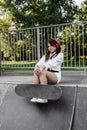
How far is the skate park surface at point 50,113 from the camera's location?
4.37 metres

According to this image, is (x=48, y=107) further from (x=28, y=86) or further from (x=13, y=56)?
(x=13, y=56)

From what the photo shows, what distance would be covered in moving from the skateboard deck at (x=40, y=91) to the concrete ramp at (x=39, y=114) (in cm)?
21

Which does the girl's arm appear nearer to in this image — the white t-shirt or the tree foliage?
the white t-shirt

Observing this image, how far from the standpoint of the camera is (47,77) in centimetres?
481

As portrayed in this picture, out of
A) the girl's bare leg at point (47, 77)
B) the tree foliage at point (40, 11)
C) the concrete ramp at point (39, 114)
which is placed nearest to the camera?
the concrete ramp at point (39, 114)

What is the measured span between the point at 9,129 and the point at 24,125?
0.25 metres

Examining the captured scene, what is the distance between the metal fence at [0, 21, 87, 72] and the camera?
7492 mm

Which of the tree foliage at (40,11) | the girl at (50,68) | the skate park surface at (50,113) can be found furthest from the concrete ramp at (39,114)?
the tree foliage at (40,11)

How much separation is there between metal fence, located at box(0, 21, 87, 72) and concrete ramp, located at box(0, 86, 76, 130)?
2.69 m

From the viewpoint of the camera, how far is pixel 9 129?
454 centimetres

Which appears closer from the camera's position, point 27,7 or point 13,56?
point 13,56

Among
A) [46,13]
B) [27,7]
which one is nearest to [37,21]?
[46,13]

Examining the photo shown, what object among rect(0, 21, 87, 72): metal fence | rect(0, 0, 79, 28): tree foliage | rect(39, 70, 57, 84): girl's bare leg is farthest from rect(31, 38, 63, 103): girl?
rect(0, 0, 79, 28): tree foliage

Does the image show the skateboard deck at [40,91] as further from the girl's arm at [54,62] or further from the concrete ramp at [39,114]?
the girl's arm at [54,62]
